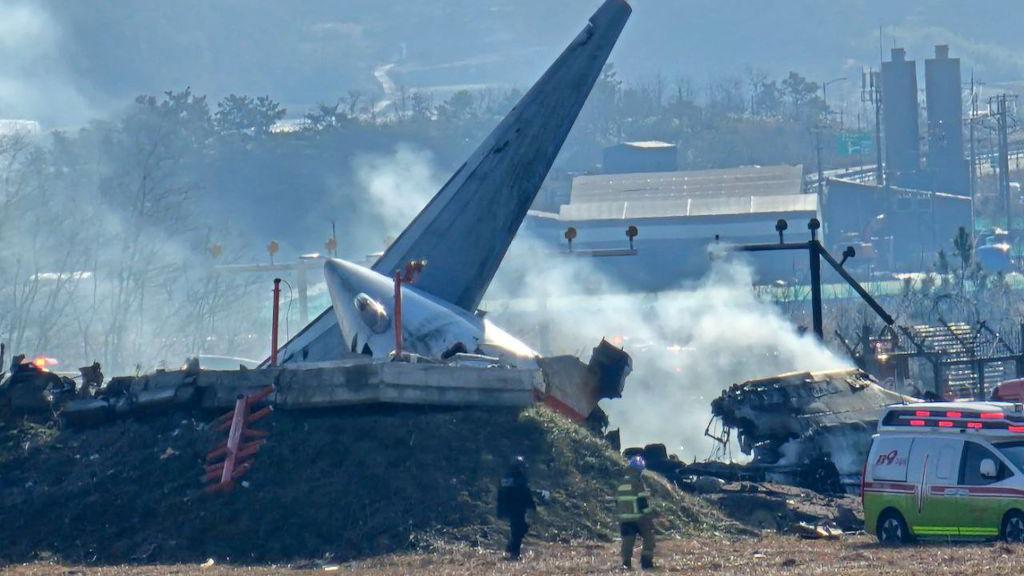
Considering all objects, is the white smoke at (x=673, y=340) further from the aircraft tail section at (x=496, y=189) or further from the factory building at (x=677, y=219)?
the factory building at (x=677, y=219)

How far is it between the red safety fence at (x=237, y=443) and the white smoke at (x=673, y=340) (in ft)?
31.4

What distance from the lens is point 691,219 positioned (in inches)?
4294

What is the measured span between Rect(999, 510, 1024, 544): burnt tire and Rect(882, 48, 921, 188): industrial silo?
118 meters

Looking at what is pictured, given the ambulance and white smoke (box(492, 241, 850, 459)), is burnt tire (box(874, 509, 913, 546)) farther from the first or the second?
white smoke (box(492, 241, 850, 459))

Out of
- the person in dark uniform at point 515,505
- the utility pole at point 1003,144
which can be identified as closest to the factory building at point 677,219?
the utility pole at point 1003,144

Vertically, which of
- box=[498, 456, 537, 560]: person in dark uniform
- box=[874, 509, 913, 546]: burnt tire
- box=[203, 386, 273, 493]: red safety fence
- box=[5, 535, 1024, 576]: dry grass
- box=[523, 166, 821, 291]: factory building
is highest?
box=[523, 166, 821, 291]: factory building

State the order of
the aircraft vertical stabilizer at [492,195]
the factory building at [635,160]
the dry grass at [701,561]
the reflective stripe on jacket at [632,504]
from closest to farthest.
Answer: the dry grass at [701,561] → the reflective stripe on jacket at [632,504] → the aircraft vertical stabilizer at [492,195] → the factory building at [635,160]

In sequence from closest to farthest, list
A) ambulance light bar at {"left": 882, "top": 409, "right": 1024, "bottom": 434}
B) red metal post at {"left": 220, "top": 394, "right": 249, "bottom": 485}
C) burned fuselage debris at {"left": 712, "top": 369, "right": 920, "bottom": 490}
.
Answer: ambulance light bar at {"left": 882, "top": 409, "right": 1024, "bottom": 434} < red metal post at {"left": 220, "top": 394, "right": 249, "bottom": 485} < burned fuselage debris at {"left": 712, "top": 369, "right": 920, "bottom": 490}

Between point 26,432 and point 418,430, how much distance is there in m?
6.41

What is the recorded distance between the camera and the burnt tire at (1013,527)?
68.9 ft

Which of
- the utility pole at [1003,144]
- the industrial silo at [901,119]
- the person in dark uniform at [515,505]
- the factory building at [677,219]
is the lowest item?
the person in dark uniform at [515,505]

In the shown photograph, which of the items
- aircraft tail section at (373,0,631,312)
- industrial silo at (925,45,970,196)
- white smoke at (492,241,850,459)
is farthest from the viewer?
industrial silo at (925,45,970,196)

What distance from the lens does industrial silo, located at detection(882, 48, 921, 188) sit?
138 metres

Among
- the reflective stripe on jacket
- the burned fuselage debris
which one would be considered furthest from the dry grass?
the burned fuselage debris
